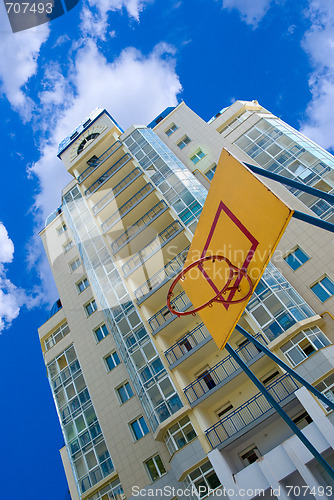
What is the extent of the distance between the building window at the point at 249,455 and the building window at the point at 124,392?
24.2ft

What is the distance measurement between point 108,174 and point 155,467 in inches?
849

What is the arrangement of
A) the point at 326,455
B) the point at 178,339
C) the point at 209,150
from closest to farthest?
the point at 326,455 < the point at 178,339 < the point at 209,150

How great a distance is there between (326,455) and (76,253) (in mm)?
22685

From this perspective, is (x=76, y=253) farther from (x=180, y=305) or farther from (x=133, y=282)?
(x=180, y=305)

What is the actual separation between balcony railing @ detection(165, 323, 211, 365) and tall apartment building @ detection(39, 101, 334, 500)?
0.09m

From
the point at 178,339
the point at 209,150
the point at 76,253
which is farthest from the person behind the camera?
the point at 76,253

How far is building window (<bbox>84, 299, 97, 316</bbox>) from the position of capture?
28.0 metres

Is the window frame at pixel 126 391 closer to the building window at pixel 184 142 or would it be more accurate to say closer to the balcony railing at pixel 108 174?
the balcony railing at pixel 108 174

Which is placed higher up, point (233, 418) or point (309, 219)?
point (233, 418)

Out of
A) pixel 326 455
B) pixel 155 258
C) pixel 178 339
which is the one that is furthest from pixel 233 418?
pixel 155 258

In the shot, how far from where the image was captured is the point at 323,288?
63.5ft

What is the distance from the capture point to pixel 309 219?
6.77 m

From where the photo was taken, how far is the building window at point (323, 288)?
1908 cm

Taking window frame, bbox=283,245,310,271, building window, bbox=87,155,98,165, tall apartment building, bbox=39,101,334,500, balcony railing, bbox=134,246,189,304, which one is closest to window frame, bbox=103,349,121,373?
tall apartment building, bbox=39,101,334,500
